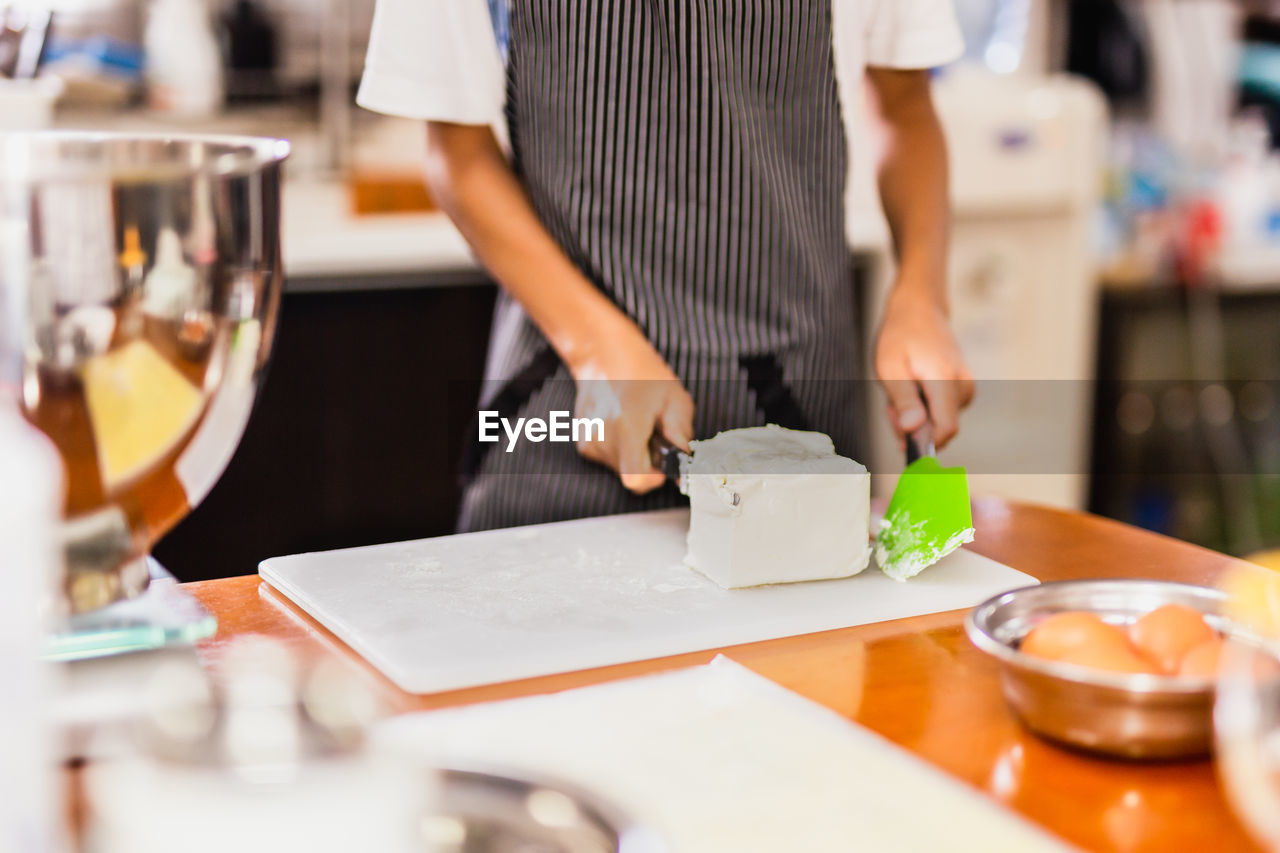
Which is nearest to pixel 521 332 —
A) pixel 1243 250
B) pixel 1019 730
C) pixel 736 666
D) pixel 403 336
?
pixel 736 666

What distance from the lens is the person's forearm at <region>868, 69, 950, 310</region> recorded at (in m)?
1.38

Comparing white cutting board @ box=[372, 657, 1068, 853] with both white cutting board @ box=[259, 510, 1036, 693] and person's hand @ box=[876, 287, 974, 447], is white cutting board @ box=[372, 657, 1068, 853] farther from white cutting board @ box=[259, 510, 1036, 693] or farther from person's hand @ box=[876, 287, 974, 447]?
person's hand @ box=[876, 287, 974, 447]

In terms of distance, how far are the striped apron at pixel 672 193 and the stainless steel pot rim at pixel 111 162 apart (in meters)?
0.59

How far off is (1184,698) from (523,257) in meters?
0.75

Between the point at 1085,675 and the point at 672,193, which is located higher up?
the point at 672,193

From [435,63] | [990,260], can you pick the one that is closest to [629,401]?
[435,63]

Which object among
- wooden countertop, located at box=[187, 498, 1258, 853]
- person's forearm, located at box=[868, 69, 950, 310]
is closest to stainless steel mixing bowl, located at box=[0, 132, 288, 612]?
wooden countertop, located at box=[187, 498, 1258, 853]

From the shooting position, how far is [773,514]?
89cm

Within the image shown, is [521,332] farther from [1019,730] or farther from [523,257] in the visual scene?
[1019,730]

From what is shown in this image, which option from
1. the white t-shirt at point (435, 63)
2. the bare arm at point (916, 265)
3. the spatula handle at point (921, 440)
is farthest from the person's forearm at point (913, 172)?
the white t-shirt at point (435, 63)

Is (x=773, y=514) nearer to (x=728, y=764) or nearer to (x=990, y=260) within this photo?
(x=728, y=764)

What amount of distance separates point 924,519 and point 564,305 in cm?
41

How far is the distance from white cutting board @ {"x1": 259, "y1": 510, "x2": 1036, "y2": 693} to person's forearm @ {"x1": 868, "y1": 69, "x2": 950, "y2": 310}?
Result: 48 centimetres

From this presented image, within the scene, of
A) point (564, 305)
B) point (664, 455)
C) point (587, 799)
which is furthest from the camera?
point (564, 305)
